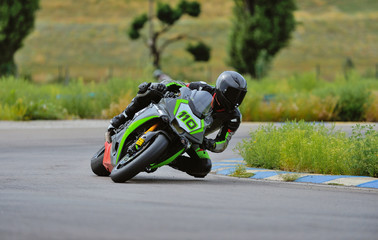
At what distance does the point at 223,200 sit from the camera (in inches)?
386

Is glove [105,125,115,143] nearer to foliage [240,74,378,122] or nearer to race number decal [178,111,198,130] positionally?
race number decal [178,111,198,130]

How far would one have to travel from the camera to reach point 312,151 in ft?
43.7

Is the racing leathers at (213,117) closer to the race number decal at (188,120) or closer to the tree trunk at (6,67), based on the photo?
the race number decal at (188,120)

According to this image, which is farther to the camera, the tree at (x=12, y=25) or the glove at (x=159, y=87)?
the tree at (x=12, y=25)

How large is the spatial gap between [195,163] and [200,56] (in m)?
58.1

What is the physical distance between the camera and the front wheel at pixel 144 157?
10836 mm

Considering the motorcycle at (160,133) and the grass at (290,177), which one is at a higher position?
the motorcycle at (160,133)

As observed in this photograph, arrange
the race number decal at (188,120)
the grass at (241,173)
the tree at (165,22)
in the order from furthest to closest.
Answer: the tree at (165,22) → the grass at (241,173) → the race number decal at (188,120)

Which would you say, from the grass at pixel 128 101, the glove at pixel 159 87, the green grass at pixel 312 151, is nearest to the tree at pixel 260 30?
the grass at pixel 128 101

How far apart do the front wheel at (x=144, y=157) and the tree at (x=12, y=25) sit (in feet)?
129

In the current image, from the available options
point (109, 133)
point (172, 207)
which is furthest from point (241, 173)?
point (172, 207)

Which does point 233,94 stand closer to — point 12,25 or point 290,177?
point 290,177

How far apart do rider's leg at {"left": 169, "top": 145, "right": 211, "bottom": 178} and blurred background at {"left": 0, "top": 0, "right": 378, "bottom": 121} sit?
15768 millimetres

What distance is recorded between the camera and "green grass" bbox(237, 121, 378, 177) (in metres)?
12.7
